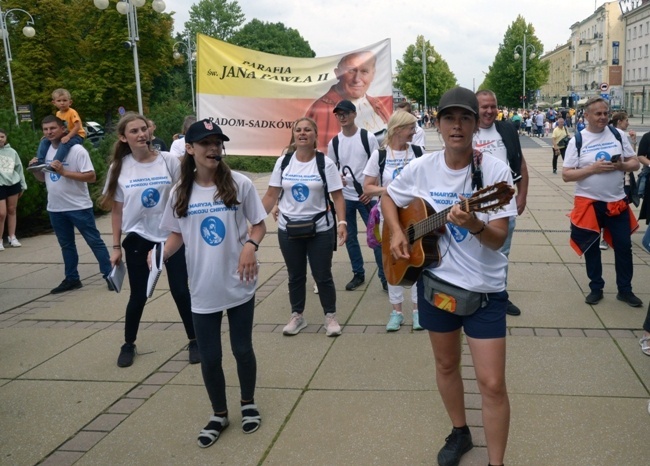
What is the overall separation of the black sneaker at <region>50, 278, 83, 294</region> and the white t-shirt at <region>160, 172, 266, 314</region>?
4.13m

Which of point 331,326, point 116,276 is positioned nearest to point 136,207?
point 116,276

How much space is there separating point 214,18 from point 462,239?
97.5 metres

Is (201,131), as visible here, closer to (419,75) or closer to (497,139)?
(497,139)

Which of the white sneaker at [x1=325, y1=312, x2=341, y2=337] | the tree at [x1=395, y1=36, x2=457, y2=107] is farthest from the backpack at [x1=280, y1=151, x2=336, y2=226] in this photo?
the tree at [x1=395, y1=36, x2=457, y2=107]

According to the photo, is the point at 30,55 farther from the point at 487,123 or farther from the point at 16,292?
the point at 487,123

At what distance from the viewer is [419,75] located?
8262 cm

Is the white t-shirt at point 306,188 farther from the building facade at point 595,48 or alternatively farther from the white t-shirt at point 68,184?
the building facade at point 595,48

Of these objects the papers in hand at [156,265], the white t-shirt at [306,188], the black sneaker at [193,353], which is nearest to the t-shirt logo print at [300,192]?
the white t-shirt at [306,188]

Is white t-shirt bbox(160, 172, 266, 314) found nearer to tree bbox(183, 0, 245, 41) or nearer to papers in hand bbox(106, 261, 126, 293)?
papers in hand bbox(106, 261, 126, 293)

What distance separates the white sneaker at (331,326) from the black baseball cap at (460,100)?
2.84 meters

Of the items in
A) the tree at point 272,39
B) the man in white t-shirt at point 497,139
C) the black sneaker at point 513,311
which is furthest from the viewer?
the tree at point 272,39

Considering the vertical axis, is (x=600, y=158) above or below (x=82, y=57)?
below

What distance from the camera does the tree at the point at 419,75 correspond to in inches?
3243

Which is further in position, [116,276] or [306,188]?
[306,188]
